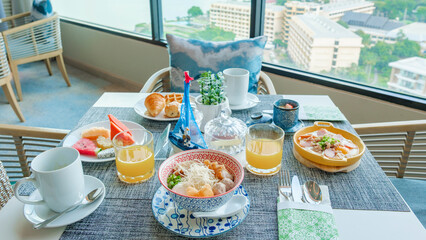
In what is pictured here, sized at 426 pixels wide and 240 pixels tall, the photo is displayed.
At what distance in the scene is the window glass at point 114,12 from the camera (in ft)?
12.3

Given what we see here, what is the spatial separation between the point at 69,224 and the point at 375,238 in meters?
0.73

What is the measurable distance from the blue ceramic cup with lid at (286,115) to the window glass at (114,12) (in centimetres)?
273

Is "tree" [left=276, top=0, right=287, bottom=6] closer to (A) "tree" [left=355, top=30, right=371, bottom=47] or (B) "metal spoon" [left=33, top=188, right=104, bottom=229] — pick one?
(A) "tree" [left=355, top=30, right=371, bottom=47]

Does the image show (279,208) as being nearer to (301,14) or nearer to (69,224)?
(69,224)

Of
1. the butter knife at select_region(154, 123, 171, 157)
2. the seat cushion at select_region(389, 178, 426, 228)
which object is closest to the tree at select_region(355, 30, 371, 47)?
the seat cushion at select_region(389, 178, 426, 228)

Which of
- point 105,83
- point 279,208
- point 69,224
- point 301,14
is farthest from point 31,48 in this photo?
point 279,208

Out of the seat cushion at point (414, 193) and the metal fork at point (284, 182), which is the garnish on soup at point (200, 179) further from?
the seat cushion at point (414, 193)

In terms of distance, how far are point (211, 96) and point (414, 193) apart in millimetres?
857

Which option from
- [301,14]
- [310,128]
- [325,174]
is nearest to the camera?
[325,174]

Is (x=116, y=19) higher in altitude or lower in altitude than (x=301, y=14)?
lower

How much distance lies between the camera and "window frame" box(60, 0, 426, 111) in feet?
7.05

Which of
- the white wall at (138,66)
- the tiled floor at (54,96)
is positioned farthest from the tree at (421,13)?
the tiled floor at (54,96)

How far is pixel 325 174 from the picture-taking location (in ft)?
3.52

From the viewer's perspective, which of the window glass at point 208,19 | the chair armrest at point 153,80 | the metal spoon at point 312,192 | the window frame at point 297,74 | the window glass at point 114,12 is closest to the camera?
the metal spoon at point 312,192
